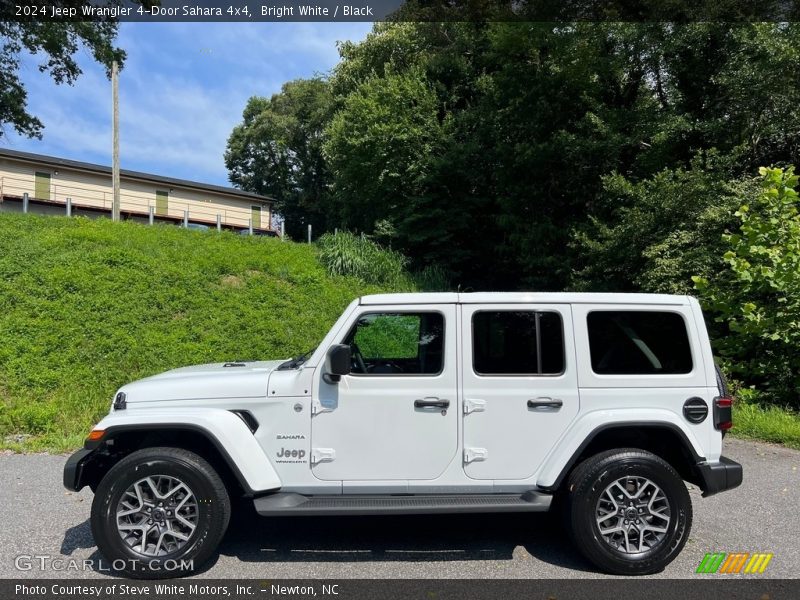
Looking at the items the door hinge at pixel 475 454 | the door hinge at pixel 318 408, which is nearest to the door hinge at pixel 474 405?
the door hinge at pixel 475 454

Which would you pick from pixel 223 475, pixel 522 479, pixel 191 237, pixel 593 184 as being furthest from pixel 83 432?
pixel 593 184

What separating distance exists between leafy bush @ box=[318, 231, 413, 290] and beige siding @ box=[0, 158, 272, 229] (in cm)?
1883

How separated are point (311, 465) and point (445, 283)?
13040 mm

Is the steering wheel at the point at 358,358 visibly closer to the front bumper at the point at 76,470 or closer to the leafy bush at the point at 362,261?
the front bumper at the point at 76,470

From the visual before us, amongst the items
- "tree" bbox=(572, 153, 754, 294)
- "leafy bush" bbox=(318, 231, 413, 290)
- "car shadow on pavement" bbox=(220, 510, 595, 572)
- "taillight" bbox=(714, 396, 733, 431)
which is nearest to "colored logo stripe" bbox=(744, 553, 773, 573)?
"taillight" bbox=(714, 396, 733, 431)

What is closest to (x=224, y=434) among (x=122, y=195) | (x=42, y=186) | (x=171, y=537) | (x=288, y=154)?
(x=171, y=537)

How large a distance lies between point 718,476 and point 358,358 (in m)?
2.55

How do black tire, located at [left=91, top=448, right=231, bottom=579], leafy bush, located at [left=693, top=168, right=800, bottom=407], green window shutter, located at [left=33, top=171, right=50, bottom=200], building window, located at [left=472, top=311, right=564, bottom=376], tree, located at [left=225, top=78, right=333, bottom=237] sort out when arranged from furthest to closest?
tree, located at [left=225, top=78, right=333, bottom=237]
green window shutter, located at [left=33, top=171, right=50, bottom=200]
leafy bush, located at [left=693, top=168, right=800, bottom=407]
building window, located at [left=472, top=311, right=564, bottom=376]
black tire, located at [left=91, top=448, right=231, bottom=579]

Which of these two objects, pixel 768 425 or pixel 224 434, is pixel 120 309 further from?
pixel 768 425

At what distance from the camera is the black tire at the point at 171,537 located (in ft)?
12.0

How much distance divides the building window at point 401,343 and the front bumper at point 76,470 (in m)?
1.85

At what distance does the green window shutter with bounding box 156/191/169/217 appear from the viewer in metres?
31.6

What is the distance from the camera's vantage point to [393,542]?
4285mm

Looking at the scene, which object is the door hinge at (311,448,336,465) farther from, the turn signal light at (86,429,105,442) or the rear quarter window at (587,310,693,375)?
the rear quarter window at (587,310,693,375)
